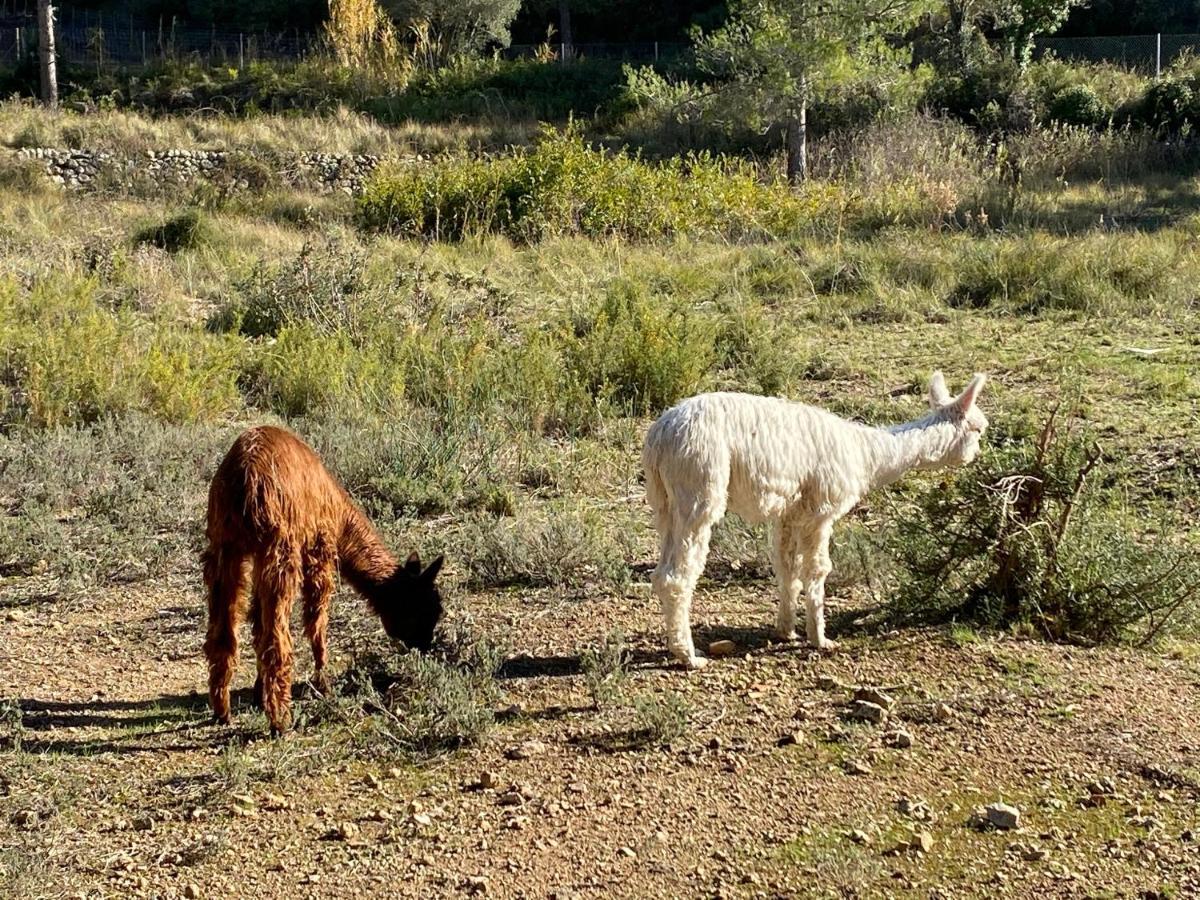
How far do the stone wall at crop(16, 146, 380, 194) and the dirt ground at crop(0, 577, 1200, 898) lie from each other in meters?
20.0

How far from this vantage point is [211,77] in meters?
37.9

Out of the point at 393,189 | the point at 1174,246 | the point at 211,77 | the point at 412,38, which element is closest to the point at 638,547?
the point at 1174,246

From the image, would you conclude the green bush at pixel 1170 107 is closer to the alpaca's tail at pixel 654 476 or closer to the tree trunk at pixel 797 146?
the tree trunk at pixel 797 146

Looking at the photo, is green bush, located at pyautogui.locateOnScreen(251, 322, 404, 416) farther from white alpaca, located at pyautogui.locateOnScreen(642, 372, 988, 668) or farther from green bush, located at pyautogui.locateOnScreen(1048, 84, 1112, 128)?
green bush, located at pyautogui.locateOnScreen(1048, 84, 1112, 128)

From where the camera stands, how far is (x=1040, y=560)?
5.91 meters

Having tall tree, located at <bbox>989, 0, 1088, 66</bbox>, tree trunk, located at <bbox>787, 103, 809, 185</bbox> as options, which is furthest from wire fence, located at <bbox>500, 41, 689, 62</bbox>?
tree trunk, located at <bbox>787, 103, 809, 185</bbox>

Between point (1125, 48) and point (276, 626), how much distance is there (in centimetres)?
3725

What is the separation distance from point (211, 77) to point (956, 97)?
21.7m

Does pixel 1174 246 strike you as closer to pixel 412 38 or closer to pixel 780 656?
pixel 780 656

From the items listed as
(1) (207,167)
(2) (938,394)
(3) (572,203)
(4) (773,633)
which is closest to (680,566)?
(4) (773,633)

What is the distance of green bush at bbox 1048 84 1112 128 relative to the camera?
30.1 meters

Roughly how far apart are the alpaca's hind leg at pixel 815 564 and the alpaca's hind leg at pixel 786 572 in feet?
0.19

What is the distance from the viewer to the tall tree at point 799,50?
23578 millimetres

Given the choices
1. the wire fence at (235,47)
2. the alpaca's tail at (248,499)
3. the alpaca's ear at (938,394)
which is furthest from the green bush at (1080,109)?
the alpaca's tail at (248,499)
